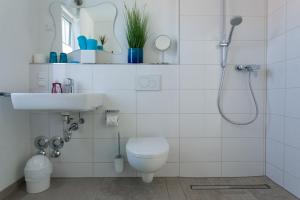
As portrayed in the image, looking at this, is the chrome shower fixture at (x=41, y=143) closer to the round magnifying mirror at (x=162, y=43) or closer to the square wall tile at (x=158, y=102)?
the square wall tile at (x=158, y=102)

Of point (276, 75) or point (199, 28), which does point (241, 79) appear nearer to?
point (276, 75)

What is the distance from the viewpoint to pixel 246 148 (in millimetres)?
2016

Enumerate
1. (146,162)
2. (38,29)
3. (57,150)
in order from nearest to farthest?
(146,162), (57,150), (38,29)

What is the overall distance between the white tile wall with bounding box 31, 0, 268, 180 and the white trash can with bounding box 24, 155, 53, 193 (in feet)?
0.81

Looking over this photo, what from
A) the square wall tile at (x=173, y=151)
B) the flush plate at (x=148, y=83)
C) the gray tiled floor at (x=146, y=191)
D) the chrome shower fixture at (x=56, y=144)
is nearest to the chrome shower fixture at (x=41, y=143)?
the chrome shower fixture at (x=56, y=144)

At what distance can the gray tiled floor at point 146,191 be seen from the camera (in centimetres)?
165

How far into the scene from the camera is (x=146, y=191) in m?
1.75

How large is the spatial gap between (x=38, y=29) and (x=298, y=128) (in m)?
2.34

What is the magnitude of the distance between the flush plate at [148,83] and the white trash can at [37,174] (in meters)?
0.99

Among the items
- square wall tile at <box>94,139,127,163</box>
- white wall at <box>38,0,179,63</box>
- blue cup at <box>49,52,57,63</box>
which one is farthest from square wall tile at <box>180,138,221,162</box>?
blue cup at <box>49,52,57,63</box>

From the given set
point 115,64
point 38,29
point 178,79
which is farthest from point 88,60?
point 178,79

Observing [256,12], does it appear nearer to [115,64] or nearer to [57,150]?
[115,64]

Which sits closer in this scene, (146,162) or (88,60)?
(146,162)

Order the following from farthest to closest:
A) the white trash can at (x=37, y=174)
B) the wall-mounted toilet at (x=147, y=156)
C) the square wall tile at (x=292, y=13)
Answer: the white trash can at (x=37, y=174) < the square wall tile at (x=292, y=13) < the wall-mounted toilet at (x=147, y=156)
